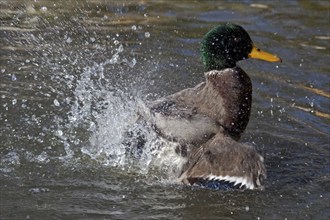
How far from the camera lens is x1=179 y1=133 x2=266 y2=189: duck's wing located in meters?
6.17

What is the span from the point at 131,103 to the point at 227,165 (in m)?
1.20

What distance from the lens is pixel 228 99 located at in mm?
6629

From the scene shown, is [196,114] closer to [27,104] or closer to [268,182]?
[268,182]

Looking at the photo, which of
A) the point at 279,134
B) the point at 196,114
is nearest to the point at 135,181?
the point at 196,114

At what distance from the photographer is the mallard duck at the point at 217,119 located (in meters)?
6.21

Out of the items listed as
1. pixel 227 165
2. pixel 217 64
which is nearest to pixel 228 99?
pixel 217 64

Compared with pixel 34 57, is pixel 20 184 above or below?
below

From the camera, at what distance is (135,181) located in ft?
21.2

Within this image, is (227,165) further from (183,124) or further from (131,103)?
(131,103)

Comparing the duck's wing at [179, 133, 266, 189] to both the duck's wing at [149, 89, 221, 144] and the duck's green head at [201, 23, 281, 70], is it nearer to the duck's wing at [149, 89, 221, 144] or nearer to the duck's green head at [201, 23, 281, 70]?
the duck's wing at [149, 89, 221, 144]

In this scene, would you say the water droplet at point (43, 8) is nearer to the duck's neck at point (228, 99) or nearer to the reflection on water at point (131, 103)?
the reflection on water at point (131, 103)

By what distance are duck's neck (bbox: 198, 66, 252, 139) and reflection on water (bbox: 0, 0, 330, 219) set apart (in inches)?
19.7

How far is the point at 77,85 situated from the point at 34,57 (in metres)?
0.89

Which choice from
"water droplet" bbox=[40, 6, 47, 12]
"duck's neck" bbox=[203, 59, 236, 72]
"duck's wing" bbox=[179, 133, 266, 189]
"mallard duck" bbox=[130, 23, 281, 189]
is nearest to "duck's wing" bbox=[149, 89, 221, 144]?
"mallard duck" bbox=[130, 23, 281, 189]
